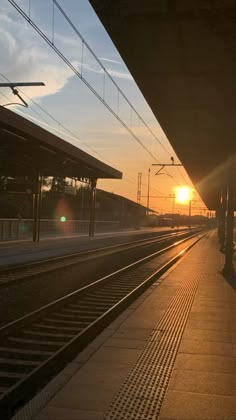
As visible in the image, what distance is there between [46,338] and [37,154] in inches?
916

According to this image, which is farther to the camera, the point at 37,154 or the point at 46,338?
the point at 37,154

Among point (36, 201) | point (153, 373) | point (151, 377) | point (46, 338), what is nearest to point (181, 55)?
point (46, 338)

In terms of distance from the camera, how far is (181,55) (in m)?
12.6

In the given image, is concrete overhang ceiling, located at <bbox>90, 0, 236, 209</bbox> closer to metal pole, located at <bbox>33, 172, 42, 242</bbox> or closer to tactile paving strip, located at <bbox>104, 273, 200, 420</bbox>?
tactile paving strip, located at <bbox>104, 273, 200, 420</bbox>

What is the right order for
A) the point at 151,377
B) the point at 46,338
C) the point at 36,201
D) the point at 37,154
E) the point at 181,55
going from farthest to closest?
the point at 36,201 → the point at 37,154 → the point at 181,55 → the point at 46,338 → the point at 151,377

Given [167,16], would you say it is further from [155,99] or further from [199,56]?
[155,99]

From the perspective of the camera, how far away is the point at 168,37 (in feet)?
37.0

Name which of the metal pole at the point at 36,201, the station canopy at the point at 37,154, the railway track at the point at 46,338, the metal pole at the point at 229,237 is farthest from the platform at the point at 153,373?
the metal pole at the point at 36,201

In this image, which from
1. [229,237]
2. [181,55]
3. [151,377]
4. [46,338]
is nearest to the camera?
[151,377]

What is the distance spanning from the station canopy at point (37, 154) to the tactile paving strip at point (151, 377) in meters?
14.9

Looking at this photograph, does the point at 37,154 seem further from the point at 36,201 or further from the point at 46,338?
the point at 46,338

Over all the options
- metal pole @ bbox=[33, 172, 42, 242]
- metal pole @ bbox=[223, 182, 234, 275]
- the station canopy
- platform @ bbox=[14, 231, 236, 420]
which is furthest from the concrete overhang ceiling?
metal pole @ bbox=[33, 172, 42, 242]

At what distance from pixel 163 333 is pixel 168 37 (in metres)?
6.06

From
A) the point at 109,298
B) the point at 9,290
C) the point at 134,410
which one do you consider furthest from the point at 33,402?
the point at 9,290
